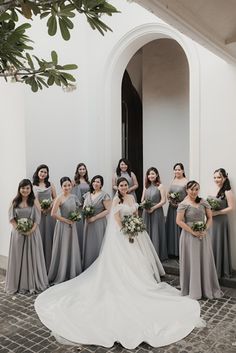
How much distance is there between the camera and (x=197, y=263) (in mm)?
5406

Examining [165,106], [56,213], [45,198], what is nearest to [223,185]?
[56,213]

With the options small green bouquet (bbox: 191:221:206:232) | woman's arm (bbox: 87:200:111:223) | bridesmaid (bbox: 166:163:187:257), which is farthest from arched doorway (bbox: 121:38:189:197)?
small green bouquet (bbox: 191:221:206:232)

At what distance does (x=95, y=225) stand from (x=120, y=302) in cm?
184

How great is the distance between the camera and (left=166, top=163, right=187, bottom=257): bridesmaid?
6797mm

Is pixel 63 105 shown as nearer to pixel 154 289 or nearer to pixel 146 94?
pixel 146 94

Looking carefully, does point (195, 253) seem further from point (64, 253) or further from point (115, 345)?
point (64, 253)

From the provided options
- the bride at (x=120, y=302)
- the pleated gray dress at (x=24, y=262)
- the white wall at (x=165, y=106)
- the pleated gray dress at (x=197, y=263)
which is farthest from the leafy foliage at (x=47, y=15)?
the white wall at (x=165, y=106)

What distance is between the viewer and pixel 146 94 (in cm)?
976

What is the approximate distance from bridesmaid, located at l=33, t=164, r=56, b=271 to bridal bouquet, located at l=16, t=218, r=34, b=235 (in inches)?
35.1

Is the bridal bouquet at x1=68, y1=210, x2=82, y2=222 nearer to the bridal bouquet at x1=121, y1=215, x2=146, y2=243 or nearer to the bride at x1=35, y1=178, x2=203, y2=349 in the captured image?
the bride at x1=35, y1=178, x2=203, y2=349

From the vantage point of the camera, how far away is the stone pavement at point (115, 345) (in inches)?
162

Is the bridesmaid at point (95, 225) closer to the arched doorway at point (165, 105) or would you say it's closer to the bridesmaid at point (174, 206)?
the bridesmaid at point (174, 206)

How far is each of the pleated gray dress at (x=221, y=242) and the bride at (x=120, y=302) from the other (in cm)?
105

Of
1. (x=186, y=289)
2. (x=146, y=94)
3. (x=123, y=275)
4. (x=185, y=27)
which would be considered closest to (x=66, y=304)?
A: (x=123, y=275)
